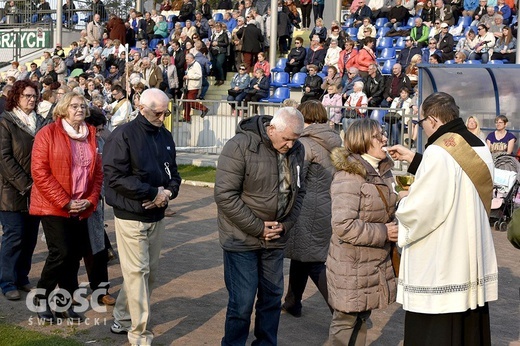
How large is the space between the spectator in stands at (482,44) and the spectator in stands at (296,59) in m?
4.77

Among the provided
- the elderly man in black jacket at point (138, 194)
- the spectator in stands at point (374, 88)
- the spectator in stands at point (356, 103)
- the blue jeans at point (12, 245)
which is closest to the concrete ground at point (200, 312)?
the blue jeans at point (12, 245)

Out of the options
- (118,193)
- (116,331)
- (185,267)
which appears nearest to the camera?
(118,193)

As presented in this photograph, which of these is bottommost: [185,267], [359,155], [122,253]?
[185,267]

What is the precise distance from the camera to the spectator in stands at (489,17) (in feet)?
67.3

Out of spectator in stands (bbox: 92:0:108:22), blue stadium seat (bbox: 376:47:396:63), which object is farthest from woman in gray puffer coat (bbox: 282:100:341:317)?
spectator in stands (bbox: 92:0:108:22)

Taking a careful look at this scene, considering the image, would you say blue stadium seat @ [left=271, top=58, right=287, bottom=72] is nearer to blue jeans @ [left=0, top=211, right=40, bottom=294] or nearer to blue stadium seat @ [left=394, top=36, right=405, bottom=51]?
blue stadium seat @ [left=394, top=36, right=405, bottom=51]

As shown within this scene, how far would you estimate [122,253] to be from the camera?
21.5 feet

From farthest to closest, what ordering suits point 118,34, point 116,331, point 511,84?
1. point 118,34
2. point 511,84
3. point 116,331

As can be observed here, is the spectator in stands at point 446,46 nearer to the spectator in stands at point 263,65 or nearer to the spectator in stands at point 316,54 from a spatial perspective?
the spectator in stands at point 316,54

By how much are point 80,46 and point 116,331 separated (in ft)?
71.8

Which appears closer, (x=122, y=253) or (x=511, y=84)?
(x=122, y=253)

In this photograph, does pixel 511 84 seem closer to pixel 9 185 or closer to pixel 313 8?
pixel 9 185

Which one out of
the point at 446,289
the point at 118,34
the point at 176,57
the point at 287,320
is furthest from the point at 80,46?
Result: the point at 446,289

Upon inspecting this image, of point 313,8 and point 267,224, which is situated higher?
point 313,8
